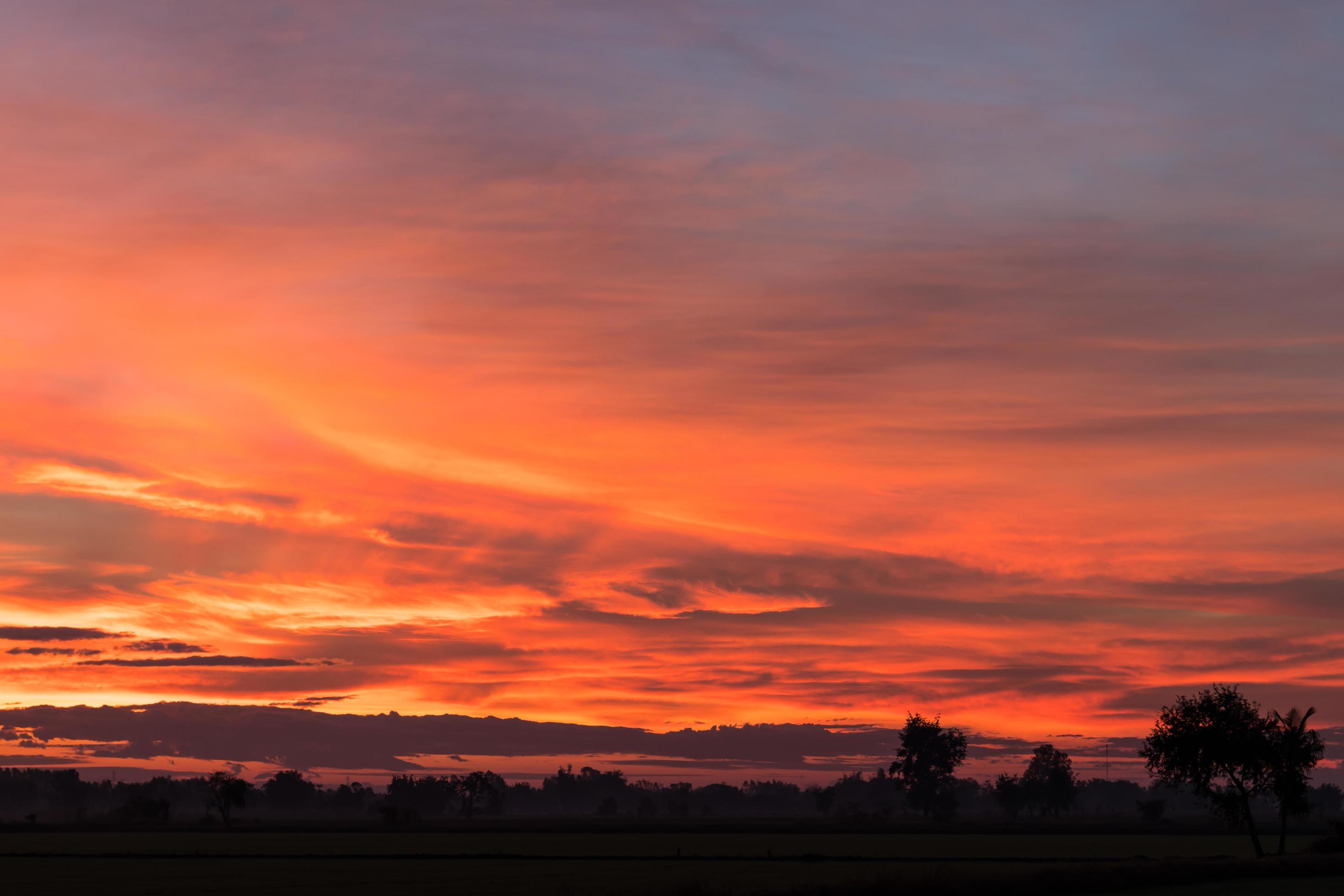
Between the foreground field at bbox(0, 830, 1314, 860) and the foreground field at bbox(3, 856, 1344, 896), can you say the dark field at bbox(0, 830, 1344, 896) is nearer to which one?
the foreground field at bbox(3, 856, 1344, 896)

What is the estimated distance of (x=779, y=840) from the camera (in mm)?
157625

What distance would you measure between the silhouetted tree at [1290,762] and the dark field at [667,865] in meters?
7.29

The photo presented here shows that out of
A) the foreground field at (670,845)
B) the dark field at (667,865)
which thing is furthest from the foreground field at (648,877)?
the foreground field at (670,845)

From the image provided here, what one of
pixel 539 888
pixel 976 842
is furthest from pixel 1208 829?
pixel 539 888

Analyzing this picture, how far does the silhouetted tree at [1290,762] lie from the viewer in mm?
107875

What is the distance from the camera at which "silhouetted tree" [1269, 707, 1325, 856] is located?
10788 cm

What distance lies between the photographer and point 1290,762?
108m

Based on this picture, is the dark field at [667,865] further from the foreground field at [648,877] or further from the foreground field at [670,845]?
the foreground field at [670,845]

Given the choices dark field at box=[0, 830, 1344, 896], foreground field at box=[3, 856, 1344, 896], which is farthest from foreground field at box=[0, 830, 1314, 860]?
foreground field at box=[3, 856, 1344, 896]

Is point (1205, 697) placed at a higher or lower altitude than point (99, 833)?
higher

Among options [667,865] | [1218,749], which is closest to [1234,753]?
[1218,749]

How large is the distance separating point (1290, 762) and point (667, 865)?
53664 mm

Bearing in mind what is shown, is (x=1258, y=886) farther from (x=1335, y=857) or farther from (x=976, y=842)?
(x=976, y=842)

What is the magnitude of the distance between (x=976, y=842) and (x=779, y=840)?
24.3m
